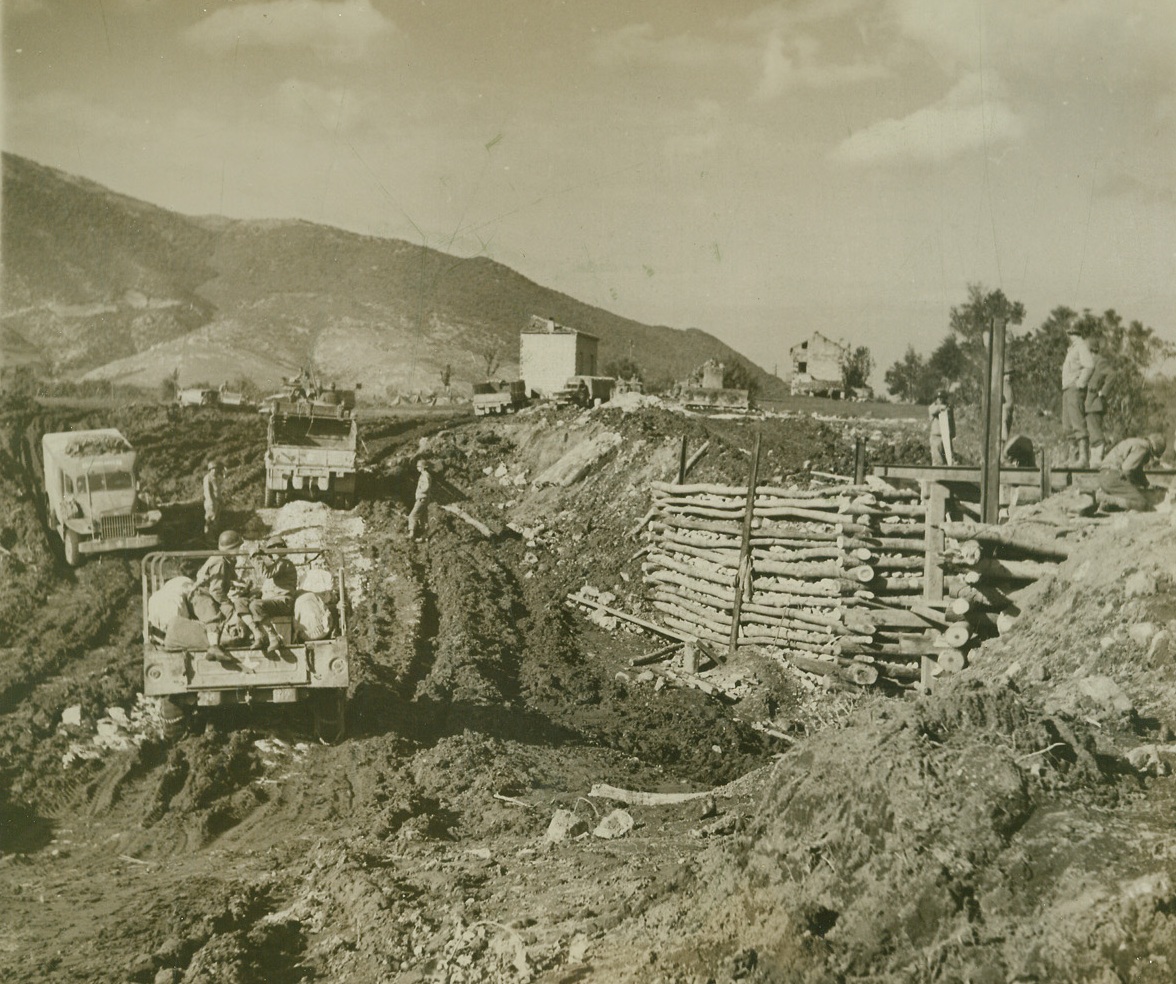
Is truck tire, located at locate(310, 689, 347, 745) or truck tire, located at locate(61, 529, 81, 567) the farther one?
truck tire, located at locate(61, 529, 81, 567)

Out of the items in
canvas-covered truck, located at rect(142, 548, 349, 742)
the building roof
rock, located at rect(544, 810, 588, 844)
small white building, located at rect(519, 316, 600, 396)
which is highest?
the building roof

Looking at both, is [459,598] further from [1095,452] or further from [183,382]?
[183,382]

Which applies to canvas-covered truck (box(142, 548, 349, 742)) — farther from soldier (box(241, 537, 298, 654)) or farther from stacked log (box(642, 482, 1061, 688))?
stacked log (box(642, 482, 1061, 688))

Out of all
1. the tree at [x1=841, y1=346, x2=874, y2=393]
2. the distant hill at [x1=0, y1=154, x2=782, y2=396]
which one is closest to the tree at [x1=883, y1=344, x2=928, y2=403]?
the tree at [x1=841, y1=346, x2=874, y2=393]

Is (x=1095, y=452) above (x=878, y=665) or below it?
above

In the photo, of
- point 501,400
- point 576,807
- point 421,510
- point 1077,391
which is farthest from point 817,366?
point 576,807

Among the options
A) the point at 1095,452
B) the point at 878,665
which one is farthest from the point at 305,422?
the point at 1095,452
